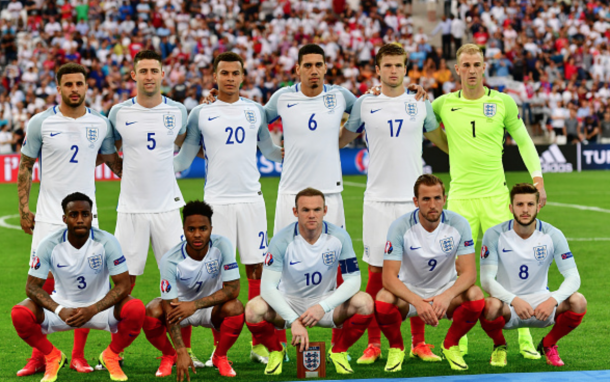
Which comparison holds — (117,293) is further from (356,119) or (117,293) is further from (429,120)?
(429,120)

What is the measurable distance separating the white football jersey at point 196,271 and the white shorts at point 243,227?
0.61 meters

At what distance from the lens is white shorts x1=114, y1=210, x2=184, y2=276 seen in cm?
700

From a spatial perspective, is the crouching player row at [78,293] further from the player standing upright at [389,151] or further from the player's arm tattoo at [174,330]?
the player standing upright at [389,151]

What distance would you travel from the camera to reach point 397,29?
29391 millimetres

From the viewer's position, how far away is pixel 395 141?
7117 mm

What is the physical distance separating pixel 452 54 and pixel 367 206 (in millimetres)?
22805

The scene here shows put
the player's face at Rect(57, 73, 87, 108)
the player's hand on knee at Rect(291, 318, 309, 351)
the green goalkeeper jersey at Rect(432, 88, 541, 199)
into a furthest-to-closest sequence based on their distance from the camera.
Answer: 1. the green goalkeeper jersey at Rect(432, 88, 541, 199)
2. the player's face at Rect(57, 73, 87, 108)
3. the player's hand on knee at Rect(291, 318, 309, 351)

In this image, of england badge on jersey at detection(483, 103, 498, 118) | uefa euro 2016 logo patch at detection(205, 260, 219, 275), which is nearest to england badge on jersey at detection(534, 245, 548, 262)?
england badge on jersey at detection(483, 103, 498, 118)

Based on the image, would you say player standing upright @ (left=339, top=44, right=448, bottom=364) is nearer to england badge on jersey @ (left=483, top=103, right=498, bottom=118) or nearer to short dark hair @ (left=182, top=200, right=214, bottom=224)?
england badge on jersey @ (left=483, top=103, right=498, bottom=118)

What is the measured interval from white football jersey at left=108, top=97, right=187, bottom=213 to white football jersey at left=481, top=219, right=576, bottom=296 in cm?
267

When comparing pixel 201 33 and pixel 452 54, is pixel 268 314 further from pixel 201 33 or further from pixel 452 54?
pixel 452 54

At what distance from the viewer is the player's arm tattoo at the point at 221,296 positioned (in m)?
6.33

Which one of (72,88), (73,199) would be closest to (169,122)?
(72,88)

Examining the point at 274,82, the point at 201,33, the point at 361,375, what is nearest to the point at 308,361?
the point at 361,375
